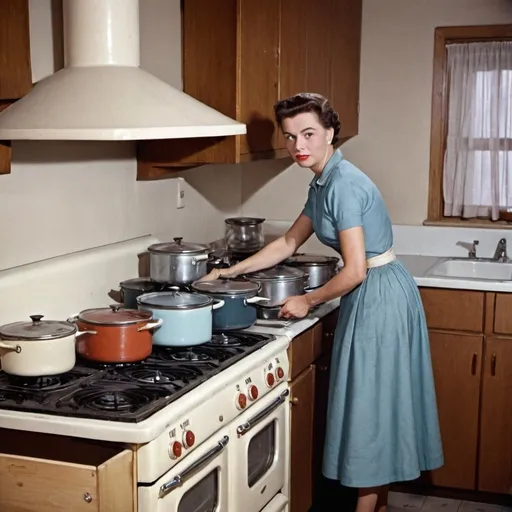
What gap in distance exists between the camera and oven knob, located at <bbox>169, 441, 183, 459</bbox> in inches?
84.5

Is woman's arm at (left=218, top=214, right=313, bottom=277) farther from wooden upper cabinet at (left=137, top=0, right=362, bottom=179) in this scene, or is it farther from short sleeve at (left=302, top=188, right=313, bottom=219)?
wooden upper cabinet at (left=137, top=0, right=362, bottom=179)

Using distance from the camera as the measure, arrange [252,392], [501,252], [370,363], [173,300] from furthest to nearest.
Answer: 1. [501,252]
2. [370,363]
3. [173,300]
4. [252,392]

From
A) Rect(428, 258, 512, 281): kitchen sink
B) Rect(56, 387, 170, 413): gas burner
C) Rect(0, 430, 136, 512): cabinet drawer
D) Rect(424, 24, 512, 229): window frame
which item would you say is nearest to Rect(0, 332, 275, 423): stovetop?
Rect(56, 387, 170, 413): gas burner

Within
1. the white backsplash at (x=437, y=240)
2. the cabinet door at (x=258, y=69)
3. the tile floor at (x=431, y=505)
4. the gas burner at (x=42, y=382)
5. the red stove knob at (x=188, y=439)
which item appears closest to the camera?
the red stove knob at (x=188, y=439)

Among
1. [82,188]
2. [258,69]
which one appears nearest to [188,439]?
[82,188]

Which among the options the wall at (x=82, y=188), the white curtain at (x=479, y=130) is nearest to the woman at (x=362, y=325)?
the wall at (x=82, y=188)

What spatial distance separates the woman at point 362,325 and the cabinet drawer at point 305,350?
3.9 inches

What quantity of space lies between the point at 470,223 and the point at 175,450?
2.56 m

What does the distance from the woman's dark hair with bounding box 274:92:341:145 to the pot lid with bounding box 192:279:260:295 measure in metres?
0.55

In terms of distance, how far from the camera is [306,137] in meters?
3.06

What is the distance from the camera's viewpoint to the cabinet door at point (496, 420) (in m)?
3.74

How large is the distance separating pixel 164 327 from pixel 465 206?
2.15 m

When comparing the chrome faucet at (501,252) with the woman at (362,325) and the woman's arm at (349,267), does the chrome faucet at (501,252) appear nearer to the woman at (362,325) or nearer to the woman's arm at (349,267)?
the woman at (362,325)

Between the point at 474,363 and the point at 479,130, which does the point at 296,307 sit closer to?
the point at 474,363
